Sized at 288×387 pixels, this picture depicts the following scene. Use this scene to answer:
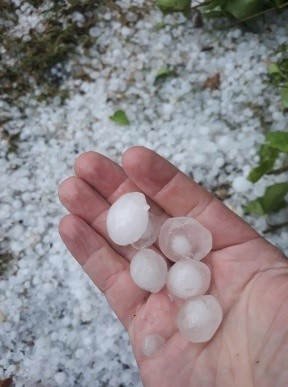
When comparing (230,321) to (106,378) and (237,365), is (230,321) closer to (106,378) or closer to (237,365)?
(237,365)

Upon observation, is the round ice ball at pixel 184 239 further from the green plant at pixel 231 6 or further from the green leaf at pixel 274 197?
the green plant at pixel 231 6

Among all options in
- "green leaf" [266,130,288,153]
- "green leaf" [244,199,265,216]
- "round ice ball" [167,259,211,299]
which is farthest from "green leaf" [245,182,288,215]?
"round ice ball" [167,259,211,299]

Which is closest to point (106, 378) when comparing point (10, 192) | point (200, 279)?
point (200, 279)

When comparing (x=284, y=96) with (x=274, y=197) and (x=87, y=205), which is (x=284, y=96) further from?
(x=87, y=205)

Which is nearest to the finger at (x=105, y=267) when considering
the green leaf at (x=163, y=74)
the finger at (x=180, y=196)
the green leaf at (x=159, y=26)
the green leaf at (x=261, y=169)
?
the finger at (x=180, y=196)

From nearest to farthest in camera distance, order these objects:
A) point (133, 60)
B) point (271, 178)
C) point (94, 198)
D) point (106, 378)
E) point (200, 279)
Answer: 1. point (200, 279)
2. point (94, 198)
3. point (106, 378)
4. point (271, 178)
5. point (133, 60)

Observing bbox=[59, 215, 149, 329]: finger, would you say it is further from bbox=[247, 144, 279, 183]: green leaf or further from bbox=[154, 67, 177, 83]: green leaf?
bbox=[154, 67, 177, 83]: green leaf

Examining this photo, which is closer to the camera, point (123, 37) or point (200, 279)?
point (200, 279)
